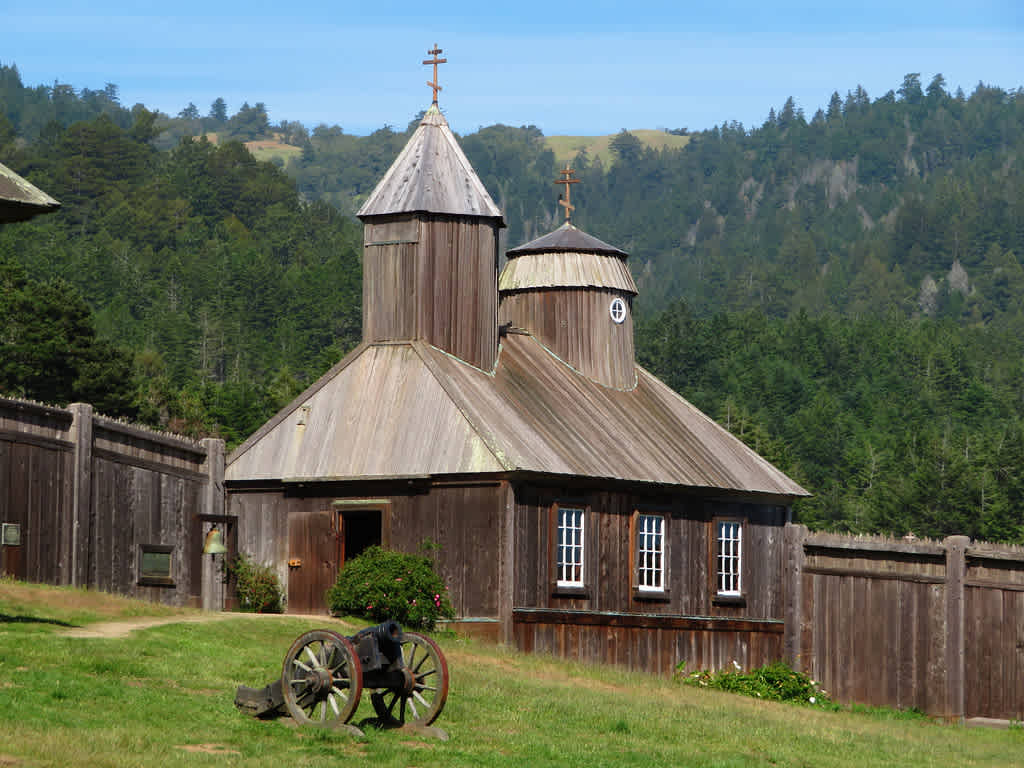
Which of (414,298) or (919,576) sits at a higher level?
(414,298)

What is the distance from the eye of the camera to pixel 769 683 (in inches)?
1210

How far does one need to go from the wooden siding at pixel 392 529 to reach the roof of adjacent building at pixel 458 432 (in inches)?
15.9

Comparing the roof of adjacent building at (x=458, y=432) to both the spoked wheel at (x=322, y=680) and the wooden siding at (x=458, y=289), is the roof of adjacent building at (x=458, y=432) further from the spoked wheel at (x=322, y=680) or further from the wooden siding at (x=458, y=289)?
the spoked wheel at (x=322, y=680)

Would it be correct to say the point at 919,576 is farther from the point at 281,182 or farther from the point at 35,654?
the point at 281,182

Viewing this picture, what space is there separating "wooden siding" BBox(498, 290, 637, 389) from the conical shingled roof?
141 inches

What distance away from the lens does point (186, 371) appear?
335 feet

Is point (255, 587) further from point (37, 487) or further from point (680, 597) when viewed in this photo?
point (680, 597)

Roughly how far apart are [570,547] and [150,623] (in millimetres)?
8828

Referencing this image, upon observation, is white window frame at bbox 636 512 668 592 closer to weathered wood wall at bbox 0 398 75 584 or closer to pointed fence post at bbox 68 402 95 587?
pointed fence post at bbox 68 402 95 587

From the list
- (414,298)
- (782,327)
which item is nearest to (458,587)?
(414,298)

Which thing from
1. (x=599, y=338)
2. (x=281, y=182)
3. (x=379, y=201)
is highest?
(x=281, y=182)

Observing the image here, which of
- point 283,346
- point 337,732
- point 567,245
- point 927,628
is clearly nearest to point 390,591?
point 927,628

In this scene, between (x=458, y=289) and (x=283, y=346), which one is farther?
(x=283, y=346)

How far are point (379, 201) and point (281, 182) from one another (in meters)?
135
